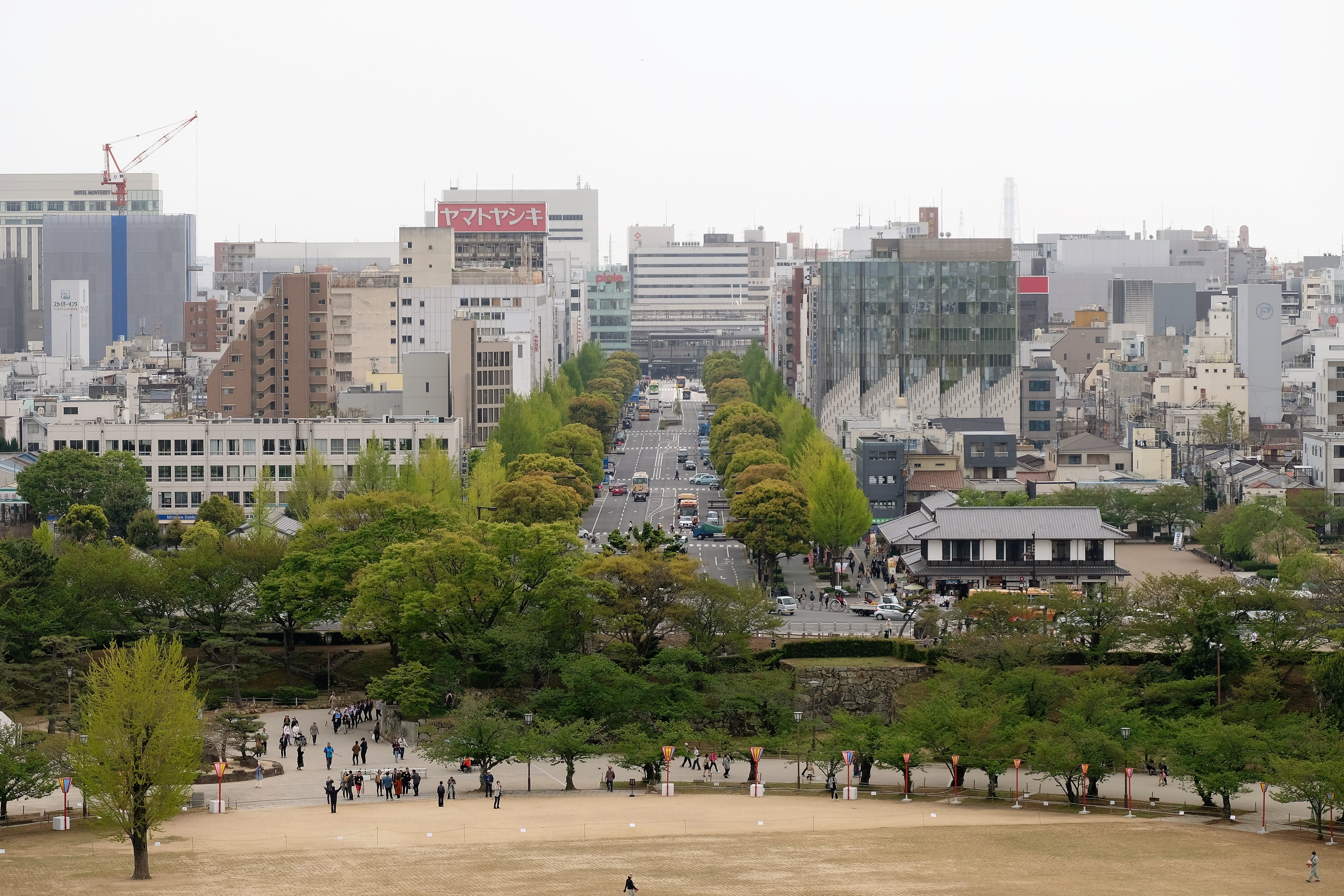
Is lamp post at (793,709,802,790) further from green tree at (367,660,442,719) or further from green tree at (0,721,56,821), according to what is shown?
green tree at (0,721,56,821)

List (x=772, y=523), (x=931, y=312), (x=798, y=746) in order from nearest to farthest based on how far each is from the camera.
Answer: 1. (x=798, y=746)
2. (x=772, y=523)
3. (x=931, y=312)

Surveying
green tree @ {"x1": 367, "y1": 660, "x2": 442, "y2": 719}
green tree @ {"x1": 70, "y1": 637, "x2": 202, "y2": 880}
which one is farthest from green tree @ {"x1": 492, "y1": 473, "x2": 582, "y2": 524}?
green tree @ {"x1": 70, "y1": 637, "x2": 202, "y2": 880}

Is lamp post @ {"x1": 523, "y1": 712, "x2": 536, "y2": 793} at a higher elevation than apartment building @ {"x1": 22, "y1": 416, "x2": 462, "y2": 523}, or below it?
below

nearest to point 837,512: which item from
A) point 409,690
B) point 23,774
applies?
point 409,690

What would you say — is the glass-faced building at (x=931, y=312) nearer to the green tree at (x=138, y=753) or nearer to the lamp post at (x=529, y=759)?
the lamp post at (x=529, y=759)

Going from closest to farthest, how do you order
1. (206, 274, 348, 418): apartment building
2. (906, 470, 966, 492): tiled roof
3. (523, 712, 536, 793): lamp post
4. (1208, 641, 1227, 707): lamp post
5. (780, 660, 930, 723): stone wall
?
1. (523, 712, 536, 793): lamp post
2. (1208, 641, 1227, 707): lamp post
3. (780, 660, 930, 723): stone wall
4. (906, 470, 966, 492): tiled roof
5. (206, 274, 348, 418): apartment building

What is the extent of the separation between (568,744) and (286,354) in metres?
96.5

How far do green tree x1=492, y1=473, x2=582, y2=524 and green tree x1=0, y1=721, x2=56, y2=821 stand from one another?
40.0 m

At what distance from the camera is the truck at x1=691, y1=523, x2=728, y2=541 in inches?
4031

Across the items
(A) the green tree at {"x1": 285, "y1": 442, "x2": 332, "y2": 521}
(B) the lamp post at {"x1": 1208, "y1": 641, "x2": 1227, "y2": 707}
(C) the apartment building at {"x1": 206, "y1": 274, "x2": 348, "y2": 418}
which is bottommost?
(B) the lamp post at {"x1": 1208, "y1": 641, "x2": 1227, "y2": 707}

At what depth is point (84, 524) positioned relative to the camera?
89062mm

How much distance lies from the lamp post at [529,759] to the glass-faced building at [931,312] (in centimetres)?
8632

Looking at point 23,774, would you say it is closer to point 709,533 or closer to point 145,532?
point 145,532

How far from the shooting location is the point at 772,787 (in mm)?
56406
